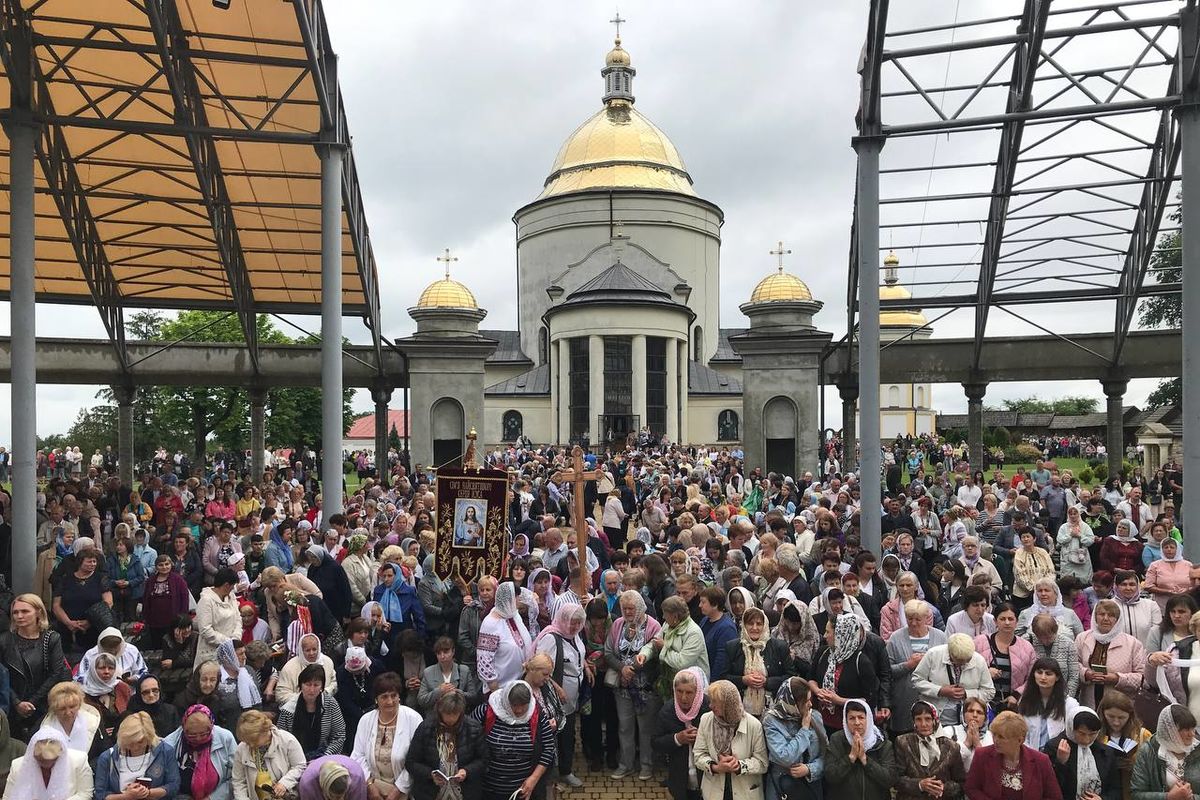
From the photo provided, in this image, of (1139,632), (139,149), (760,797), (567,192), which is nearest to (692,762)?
(760,797)

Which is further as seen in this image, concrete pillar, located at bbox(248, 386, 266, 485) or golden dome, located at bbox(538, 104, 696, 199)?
golden dome, located at bbox(538, 104, 696, 199)

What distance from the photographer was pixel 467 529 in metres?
9.51

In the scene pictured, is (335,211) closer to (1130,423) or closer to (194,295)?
(194,295)

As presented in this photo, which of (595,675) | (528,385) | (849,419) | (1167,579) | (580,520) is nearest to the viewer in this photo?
(595,675)

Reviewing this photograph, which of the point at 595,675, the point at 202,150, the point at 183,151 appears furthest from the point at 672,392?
the point at 595,675

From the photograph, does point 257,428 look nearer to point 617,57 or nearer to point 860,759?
point 860,759

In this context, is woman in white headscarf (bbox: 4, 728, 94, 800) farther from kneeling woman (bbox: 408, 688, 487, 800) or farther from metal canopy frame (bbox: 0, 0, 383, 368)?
metal canopy frame (bbox: 0, 0, 383, 368)

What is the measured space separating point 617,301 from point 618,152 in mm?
15952

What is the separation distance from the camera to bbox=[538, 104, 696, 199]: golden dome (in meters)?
54.1

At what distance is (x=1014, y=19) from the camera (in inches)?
540

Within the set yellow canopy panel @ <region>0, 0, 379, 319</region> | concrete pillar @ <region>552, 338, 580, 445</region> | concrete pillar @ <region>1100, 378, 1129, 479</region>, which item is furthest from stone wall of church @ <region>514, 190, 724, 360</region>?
yellow canopy panel @ <region>0, 0, 379, 319</region>

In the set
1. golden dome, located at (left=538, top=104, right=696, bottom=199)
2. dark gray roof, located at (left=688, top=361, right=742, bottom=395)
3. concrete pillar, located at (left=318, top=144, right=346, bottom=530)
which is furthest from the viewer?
golden dome, located at (left=538, top=104, right=696, bottom=199)

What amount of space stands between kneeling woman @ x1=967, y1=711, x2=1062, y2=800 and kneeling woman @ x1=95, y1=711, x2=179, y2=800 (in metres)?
5.05

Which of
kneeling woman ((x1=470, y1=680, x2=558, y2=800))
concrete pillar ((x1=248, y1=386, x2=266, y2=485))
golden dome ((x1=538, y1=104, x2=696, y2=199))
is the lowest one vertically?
kneeling woman ((x1=470, y1=680, x2=558, y2=800))
